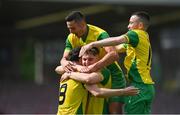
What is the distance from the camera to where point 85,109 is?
273 inches

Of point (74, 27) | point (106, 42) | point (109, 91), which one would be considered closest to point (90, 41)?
point (74, 27)

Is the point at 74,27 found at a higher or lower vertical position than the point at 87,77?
higher

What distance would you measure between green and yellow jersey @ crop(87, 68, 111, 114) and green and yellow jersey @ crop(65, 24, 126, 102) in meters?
0.16

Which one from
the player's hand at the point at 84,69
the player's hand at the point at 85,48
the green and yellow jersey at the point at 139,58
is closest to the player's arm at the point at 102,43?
the player's hand at the point at 85,48

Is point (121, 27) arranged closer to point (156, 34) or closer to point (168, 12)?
point (156, 34)

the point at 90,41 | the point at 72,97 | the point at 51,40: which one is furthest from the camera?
the point at 51,40

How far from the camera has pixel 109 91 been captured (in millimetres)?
6629

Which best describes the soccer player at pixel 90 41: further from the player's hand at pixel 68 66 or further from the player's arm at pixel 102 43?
the player's arm at pixel 102 43

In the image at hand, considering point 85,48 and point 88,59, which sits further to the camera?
point 88,59

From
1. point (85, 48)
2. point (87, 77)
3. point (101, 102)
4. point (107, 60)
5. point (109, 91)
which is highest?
point (85, 48)

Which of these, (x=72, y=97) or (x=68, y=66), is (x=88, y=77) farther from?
(x=68, y=66)

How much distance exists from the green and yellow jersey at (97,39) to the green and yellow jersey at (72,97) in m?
0.55

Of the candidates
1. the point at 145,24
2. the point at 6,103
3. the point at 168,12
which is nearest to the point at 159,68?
the point at 168,12

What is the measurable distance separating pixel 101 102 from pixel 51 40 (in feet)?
59.7
